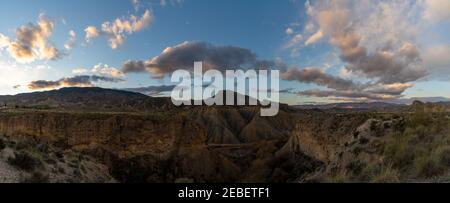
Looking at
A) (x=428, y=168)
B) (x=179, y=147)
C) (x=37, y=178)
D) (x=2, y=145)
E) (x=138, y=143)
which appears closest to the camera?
(x=428, y=168)

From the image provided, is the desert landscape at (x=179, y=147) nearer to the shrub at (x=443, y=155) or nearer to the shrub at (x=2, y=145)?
the shrub at (x=2, y=145)

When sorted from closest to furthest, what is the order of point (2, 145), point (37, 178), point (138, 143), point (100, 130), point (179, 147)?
point (37, 178) < point (2, 145) < point (100, 130) < point (138, 143) < point (179, 147)

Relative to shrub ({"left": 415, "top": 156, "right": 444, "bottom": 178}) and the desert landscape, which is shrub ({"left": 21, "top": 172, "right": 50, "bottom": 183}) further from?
shrub ({"left": 415, "top": 156, "right": 444, "bottom": 178})

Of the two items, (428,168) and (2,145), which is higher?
(428,168)

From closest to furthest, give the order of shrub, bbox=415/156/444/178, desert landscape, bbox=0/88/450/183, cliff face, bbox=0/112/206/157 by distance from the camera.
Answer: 1. shrub, bbox=415/156/444/178
2. desert landscape, bbox=0/88/450/183
3. cliff face, bbox=0/112/206/157

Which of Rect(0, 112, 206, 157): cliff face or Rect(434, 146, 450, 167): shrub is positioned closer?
Rect(434, 146, 450, 167): shrub

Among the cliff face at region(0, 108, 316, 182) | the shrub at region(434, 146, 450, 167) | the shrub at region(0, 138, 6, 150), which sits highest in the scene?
the shrub at region(434, 146, 450, 167)

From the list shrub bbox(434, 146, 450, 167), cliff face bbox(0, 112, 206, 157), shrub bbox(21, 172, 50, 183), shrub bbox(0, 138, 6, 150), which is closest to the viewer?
shrub bbox(434, 146, 450, 167)

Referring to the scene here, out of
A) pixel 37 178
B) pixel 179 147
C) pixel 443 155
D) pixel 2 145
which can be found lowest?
pixel 179 147

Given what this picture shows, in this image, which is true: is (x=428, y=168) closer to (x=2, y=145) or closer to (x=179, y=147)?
(x=2, y=145)

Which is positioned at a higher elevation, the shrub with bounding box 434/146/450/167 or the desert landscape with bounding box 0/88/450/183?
the shrub with bounding box 434/146/450/167

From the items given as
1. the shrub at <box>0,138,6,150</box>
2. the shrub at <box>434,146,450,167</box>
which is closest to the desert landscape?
the shrub at <box>0,138,6,150</box>

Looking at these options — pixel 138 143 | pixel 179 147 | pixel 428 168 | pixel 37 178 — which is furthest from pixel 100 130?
pixel 428 168
